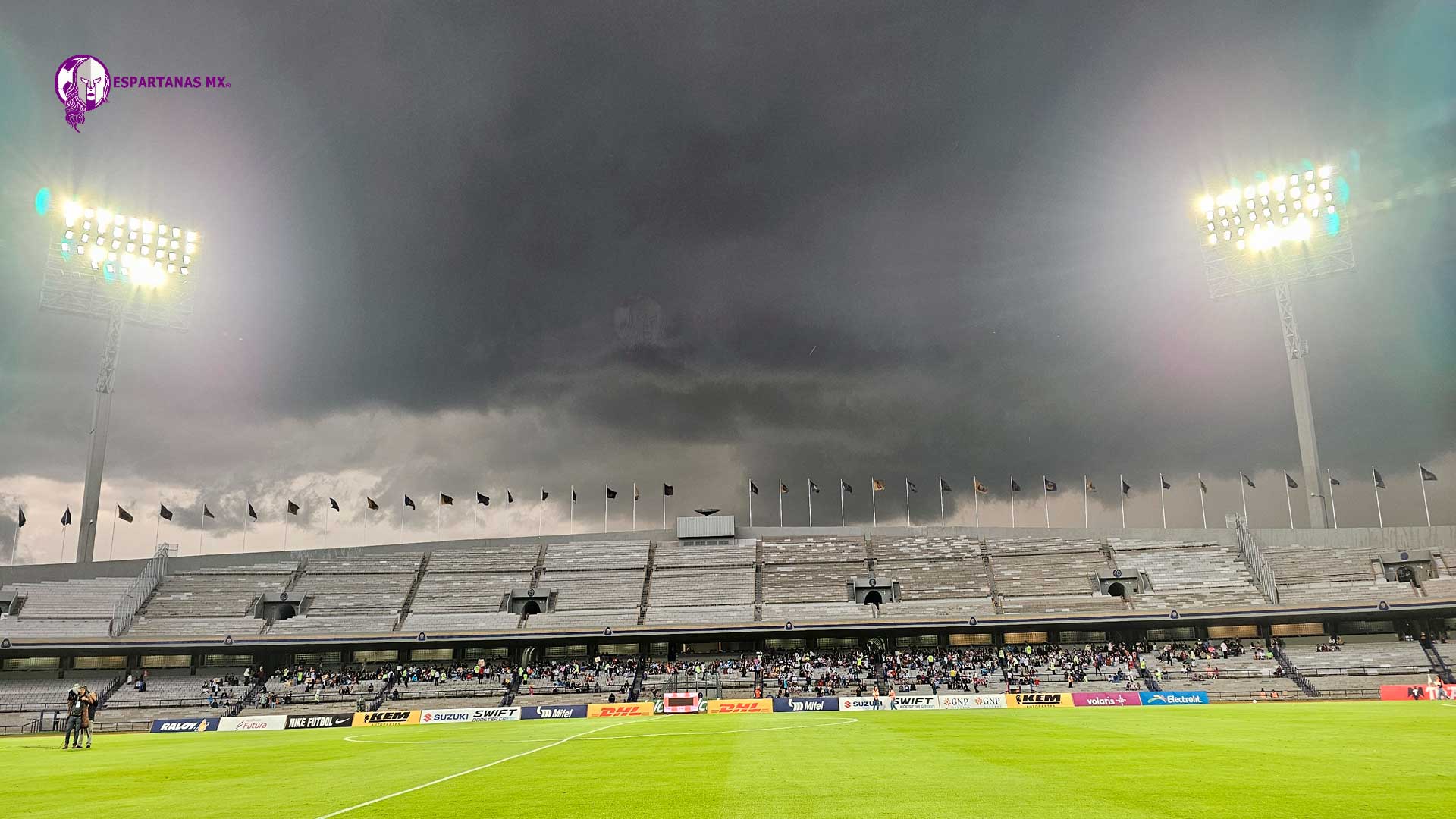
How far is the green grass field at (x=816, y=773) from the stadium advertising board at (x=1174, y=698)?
16235mm

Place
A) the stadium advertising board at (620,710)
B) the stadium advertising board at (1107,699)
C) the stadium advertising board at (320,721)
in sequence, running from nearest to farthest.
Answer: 1. the stadium advertising board at (1107,699)
2. the stadium advertising board at (620,710)
3. the stadium advertising board at (320,721)

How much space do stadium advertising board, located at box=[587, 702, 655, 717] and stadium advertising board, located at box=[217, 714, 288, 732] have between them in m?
17.9

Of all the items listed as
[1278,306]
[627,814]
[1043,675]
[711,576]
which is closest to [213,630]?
[711,576]

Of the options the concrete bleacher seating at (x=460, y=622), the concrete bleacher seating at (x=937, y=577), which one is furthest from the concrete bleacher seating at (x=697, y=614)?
the concrete bleacher seating at (x=937, y=577)

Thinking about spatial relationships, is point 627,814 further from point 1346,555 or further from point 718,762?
point 1346,555

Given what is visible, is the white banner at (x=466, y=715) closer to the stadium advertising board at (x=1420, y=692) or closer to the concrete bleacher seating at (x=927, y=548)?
the concrete bleacher seating at (x=927, y=548)

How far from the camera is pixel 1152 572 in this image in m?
72.4

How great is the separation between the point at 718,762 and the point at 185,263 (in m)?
73.7

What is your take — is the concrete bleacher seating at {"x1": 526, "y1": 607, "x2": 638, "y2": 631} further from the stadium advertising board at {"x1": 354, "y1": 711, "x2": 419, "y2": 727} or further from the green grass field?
the green grass field

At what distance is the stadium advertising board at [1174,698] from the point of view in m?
48.5

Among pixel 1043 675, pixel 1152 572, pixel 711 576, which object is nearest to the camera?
pixel 1043 675

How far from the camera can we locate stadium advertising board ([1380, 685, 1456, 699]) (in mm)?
42875

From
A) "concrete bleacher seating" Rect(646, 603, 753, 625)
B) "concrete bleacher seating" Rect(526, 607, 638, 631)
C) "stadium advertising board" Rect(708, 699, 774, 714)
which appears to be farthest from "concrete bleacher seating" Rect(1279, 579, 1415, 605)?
"concrete bleacher seating" Rect(526, 607, 638, 631)

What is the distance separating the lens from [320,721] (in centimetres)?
5159
